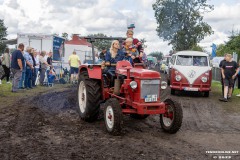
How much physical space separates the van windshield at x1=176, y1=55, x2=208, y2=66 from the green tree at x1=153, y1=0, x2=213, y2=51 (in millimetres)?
26271

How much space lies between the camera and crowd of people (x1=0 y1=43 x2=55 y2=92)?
37.5 ft

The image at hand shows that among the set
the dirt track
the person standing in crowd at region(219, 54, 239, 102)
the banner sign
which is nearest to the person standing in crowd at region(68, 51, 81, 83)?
the banner sign

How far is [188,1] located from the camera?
1560 inches

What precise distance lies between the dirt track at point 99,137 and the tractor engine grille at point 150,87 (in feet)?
2.32

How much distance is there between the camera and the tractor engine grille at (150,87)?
5836 mm

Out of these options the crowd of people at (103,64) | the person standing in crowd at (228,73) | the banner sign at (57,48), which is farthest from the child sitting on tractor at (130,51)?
the banner sign at (57,48)

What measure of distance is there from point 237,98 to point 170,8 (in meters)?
30.1

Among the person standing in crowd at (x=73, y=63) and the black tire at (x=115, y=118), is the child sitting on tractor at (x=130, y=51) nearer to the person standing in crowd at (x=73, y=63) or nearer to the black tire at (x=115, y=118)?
the black tire at (x=115, y=118)

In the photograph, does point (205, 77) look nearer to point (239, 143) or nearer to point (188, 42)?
point (239, 143)

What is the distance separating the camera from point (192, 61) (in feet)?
42.4

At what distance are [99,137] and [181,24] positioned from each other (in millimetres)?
36136

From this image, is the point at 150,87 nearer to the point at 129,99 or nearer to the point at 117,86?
the point at 129,99

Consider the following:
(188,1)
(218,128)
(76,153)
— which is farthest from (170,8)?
(76,153)

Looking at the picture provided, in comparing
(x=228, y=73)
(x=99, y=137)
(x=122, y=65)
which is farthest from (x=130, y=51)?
(x=228, y=73)
